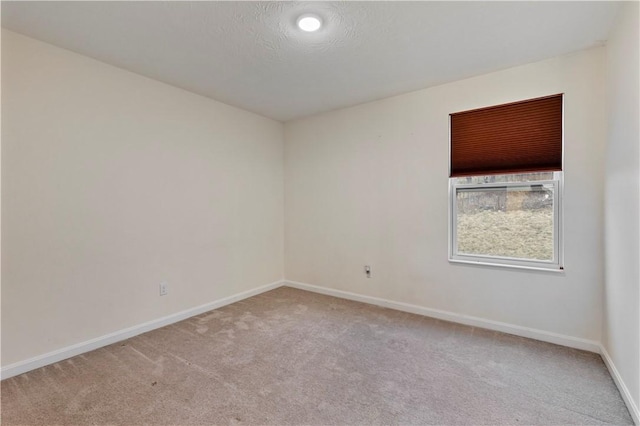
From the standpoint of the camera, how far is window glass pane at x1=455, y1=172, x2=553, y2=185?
2619 millimetres

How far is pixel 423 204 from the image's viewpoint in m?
3.19

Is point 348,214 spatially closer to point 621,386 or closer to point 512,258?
point 512,258

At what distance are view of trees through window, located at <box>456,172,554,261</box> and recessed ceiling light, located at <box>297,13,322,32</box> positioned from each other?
2.03m

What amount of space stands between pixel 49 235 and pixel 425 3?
318 centimetres

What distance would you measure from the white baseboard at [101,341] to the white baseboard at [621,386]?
3.51 metres

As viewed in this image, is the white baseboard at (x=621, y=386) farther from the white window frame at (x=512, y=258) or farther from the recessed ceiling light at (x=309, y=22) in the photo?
the recessed ceiling light at (x=309, y=22)

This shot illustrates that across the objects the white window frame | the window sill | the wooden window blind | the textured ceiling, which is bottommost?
the window sill

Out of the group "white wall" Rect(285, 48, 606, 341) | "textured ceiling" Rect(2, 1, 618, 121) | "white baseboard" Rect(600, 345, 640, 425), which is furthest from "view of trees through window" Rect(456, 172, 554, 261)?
"textured ceiling" Rect(2, 1, 618, 121)

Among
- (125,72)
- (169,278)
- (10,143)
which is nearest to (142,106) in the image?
(125,72)

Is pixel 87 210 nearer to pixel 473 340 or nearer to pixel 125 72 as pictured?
pixel 125 72

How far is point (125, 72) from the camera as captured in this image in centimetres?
268

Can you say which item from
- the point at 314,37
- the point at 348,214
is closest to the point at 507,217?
the point at 348,214

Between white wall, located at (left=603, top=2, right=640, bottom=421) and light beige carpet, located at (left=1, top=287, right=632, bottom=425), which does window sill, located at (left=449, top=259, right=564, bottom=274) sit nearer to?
white wall, located at (left=603, top=2, right=640, bottom=421)

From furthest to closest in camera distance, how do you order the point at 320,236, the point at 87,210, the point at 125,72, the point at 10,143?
the point at 320,236, the point at 125,72, the point at 87,210, the point at 10,143
